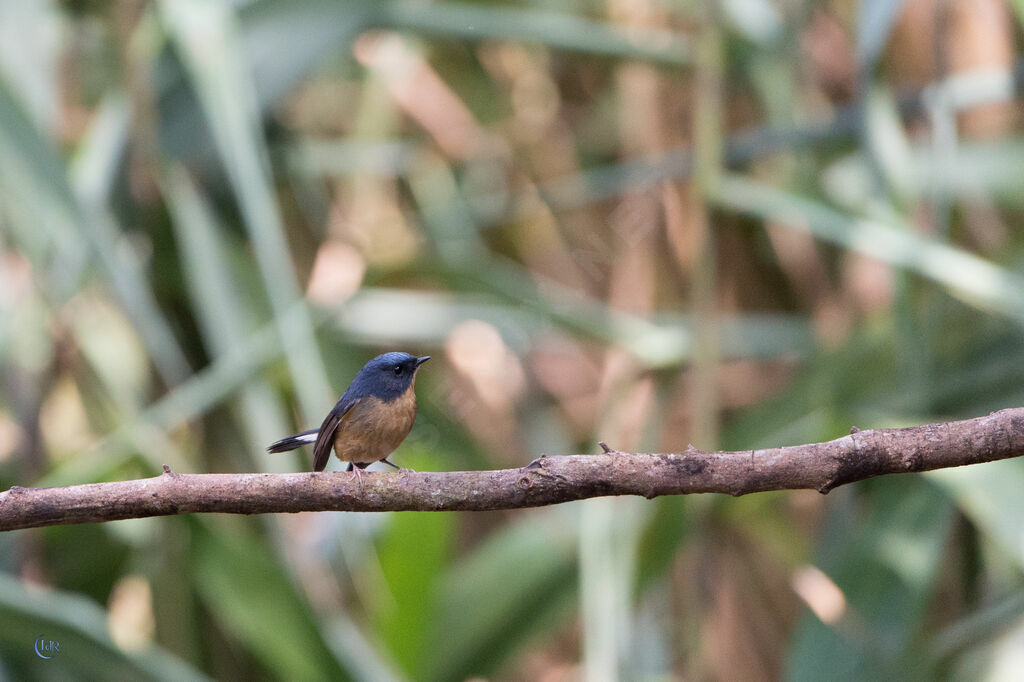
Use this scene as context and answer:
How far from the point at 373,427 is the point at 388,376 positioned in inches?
6.1

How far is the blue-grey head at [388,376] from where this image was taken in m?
2.27

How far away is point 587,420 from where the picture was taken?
16.2ft

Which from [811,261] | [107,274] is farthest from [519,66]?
[107,274]

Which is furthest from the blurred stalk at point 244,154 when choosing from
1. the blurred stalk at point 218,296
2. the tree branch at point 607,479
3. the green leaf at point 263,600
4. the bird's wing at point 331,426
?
the tree branch at point 607,479

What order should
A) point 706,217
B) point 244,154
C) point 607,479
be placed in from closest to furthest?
point 607,479 < point 244,154 < point 706,217

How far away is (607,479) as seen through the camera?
1479mm

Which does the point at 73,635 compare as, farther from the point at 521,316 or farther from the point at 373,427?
the point at 521,316

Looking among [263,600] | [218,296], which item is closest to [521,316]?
[218,296]

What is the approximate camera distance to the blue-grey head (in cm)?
227

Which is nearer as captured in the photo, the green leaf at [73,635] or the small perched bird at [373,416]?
the small perched bird at [373,416]

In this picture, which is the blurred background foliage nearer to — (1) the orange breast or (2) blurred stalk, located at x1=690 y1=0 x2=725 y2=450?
(2) blurred stalk, located at x1=690 y1=0 x2=725 y2=450

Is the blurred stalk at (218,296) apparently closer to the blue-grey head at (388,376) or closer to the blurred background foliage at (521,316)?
the blurred background foliage at (521,316)

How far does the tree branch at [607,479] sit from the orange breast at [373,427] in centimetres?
68

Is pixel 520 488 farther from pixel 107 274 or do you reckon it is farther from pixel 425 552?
pixel 107 274
